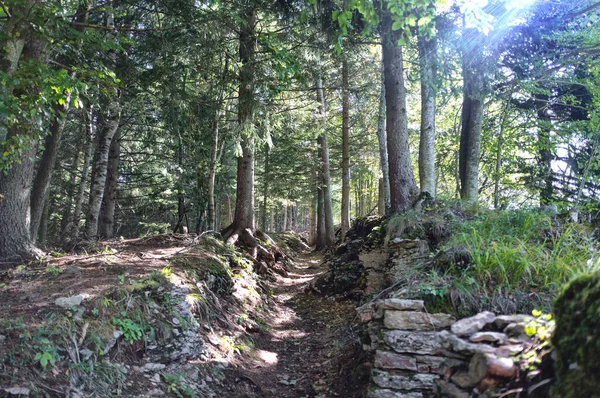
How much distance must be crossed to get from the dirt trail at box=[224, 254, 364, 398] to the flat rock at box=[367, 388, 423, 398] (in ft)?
1.33

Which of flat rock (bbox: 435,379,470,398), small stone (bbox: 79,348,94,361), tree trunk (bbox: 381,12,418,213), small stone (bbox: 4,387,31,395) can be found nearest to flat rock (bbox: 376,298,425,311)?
flat rock (bbox: 435,379,470,398)

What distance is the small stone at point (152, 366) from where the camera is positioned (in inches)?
147

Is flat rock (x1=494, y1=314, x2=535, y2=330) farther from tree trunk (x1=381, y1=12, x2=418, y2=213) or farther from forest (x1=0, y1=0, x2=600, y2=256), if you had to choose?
tree trunk (x1=381, y1=12, x2=418, y2=213)

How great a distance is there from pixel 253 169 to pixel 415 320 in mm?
7840

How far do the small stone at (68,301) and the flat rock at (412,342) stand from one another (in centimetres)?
339

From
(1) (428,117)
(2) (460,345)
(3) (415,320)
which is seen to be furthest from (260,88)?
(2) (460,345)

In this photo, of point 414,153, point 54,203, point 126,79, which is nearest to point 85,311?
point 126,79

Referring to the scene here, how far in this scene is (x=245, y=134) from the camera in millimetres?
9203

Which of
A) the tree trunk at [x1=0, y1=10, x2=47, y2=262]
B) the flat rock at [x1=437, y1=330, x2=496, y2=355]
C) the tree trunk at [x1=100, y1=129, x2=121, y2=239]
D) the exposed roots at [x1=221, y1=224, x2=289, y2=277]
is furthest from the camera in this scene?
the tree trunk at [x1=100, y1=129, x2=121, y2=239]

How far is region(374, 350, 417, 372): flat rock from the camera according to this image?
137 inches

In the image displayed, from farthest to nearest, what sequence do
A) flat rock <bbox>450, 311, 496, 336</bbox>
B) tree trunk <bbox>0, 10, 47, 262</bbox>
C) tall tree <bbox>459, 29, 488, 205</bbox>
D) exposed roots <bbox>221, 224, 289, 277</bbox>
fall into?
exposed roots <bbox>221, 224, 289, 277</bbox>, tall tree <bbox>459, 29, 488, 205</bbox>, tree trunk <bbox>0, 10, 47, 262</bbox>, flat rock <bbox>450, 311, 496, 336</bbox>

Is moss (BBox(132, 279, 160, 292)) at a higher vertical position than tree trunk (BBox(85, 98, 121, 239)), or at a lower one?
lower

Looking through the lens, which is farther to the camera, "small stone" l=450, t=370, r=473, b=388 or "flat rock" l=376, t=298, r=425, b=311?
"flat rock" l=376, t=298, r=425, b=311

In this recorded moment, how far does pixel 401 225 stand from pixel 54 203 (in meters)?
18.8
